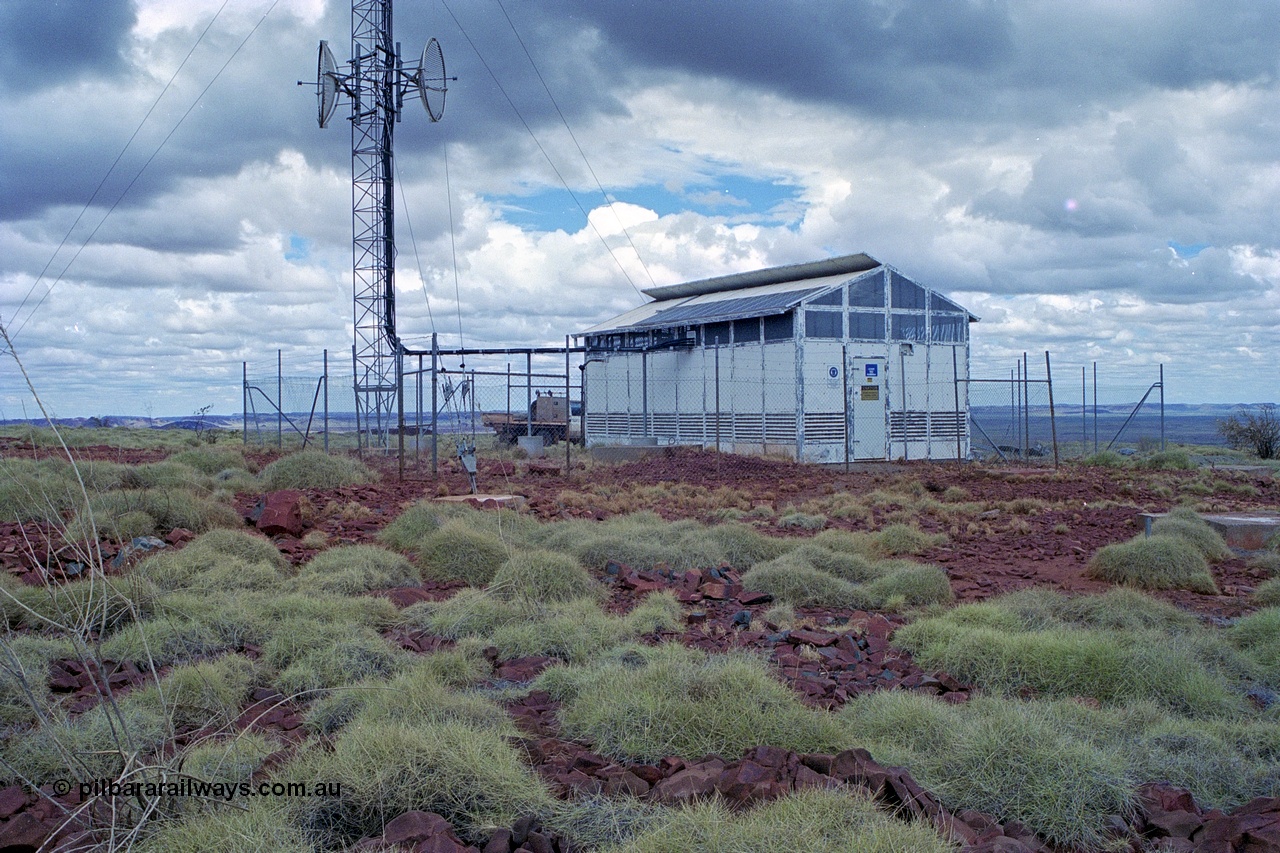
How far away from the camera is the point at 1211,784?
399 centimetres

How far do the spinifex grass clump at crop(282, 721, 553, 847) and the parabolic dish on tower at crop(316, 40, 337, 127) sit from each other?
23.5 meters

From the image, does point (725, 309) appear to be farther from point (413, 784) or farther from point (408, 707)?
point (413, 784)

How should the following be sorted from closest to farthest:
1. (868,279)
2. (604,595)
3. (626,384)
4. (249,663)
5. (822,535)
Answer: (249,663) → (604,595) → (822,535) → (868,279) → (626,384)

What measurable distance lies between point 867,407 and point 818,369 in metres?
2.01

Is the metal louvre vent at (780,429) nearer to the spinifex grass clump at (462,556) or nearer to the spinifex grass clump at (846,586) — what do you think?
the spinifex grass clump at (846,586)

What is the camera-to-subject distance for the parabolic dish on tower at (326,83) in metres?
24.1

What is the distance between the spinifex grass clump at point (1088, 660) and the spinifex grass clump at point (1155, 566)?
85.8 inches

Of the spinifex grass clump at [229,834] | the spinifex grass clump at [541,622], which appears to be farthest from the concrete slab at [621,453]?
the spinifex grass clump at [229,834]

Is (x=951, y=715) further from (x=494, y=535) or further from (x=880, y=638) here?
(x=494, y=535)

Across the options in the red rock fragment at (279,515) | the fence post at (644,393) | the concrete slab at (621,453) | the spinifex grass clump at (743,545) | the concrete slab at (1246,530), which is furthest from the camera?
the fence post at (644,393)

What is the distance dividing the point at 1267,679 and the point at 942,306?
21.0 meters

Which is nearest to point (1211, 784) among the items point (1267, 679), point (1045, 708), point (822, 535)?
point (1045, 708)

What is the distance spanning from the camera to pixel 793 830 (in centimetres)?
313

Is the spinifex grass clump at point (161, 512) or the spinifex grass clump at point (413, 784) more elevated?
the spinifex grass clump at point (161, 512)
